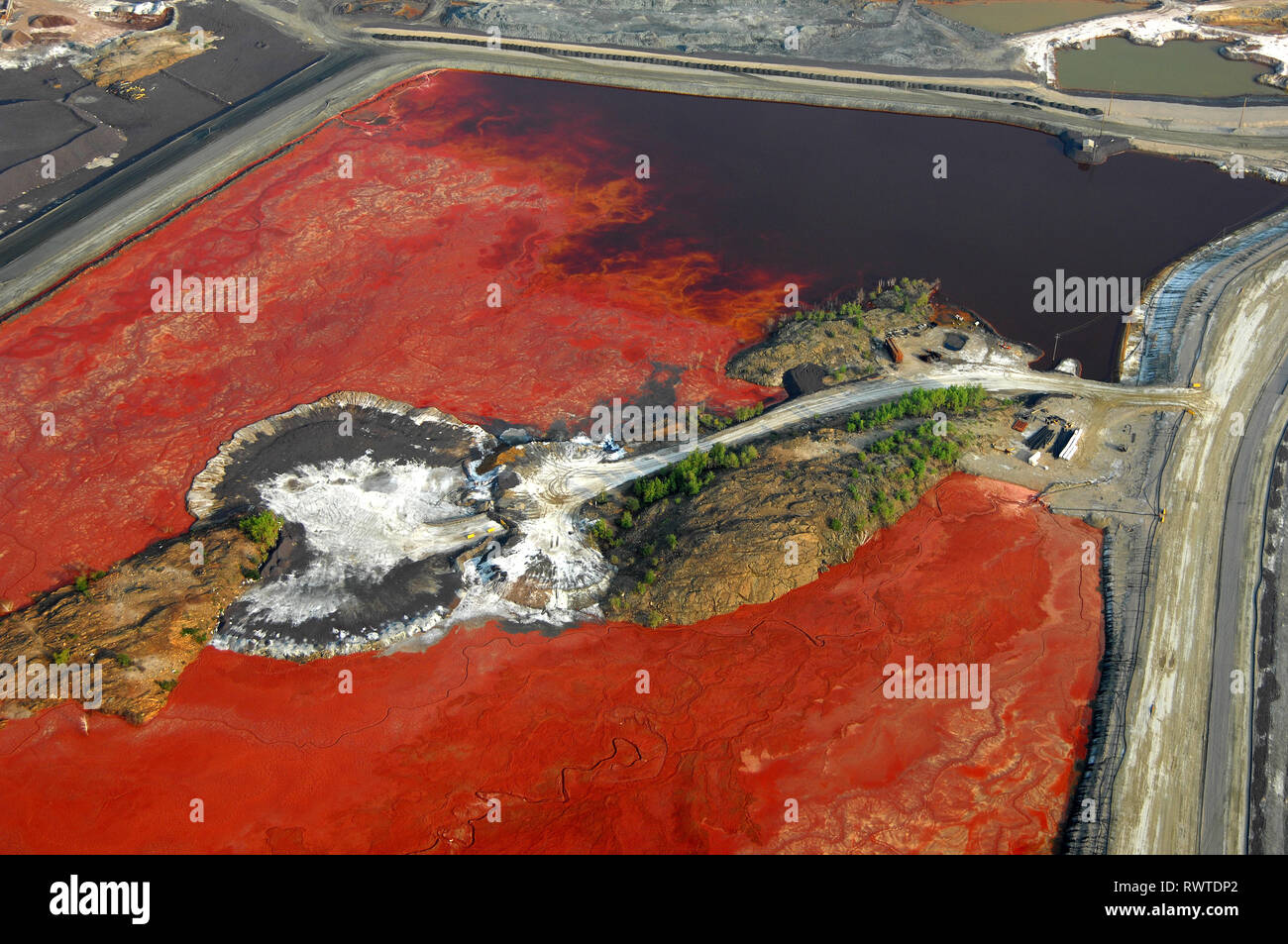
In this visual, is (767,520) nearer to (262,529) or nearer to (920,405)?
(920,405)

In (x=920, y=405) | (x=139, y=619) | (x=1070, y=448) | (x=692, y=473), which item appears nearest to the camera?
(x=139, y=619)

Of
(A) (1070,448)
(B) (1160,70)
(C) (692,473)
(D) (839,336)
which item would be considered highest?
(B) (1160,70)

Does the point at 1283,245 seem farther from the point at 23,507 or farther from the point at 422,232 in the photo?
the point at 23,507

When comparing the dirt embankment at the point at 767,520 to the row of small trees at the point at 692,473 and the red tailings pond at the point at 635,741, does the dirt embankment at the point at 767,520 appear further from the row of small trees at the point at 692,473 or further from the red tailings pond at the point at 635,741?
the red tailings pond at the point at 635,741

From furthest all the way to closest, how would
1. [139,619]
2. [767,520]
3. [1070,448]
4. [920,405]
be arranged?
1. [920,405]
2. [1070,448]
3. [767,520]
4. [139,619]

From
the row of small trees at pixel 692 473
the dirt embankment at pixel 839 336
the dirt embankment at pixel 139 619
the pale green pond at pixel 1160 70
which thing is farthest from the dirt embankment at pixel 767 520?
the pale green pond at pixel 1160 70

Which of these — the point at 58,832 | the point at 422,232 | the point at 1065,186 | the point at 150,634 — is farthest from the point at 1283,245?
the point at 58,832

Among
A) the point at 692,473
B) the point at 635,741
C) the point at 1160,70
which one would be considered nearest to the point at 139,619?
the point at 635,741

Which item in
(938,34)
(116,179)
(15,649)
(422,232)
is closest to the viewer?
(15,649)
